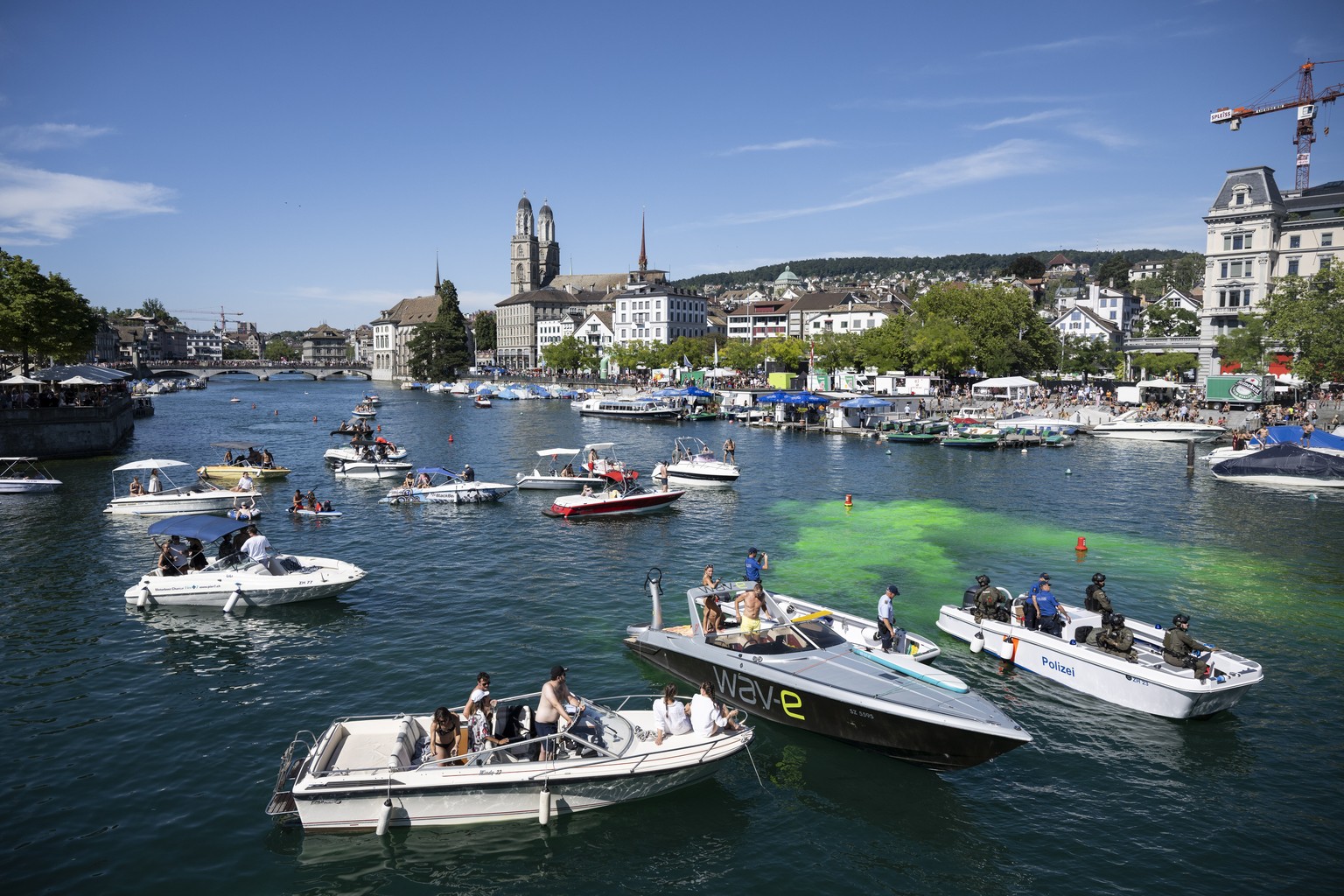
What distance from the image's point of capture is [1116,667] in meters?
16.8

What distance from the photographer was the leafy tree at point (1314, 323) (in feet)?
195

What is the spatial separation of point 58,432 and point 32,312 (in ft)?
47.3

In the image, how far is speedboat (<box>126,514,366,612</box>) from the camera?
23.0 metres

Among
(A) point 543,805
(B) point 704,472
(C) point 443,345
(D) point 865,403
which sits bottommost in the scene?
(A) point 543,805

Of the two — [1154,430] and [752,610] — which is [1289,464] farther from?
[752,610]

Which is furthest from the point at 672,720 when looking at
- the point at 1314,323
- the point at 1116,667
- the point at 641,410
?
the point at 641,410

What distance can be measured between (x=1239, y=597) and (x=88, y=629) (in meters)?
35.3

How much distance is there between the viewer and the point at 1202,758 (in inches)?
592

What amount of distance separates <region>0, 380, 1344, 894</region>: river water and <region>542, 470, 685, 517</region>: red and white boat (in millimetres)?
1003

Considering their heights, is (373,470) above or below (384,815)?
above

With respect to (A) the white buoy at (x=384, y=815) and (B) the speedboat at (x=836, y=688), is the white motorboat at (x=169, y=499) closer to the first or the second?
(B) the speedboat at (x=836, y=688)

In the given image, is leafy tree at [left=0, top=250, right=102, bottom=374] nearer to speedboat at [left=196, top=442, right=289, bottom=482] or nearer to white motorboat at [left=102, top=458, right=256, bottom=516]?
speedboat at [left=196, top=442, right=289, bottom=482]

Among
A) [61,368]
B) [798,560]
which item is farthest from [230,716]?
[61,368]

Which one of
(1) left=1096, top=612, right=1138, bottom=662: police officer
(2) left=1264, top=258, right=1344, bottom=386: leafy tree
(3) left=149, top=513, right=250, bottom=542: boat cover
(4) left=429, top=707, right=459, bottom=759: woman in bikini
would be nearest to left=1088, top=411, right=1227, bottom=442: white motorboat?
(2) left=1264, top=258, right=1344, bottom=386: leafy tree
